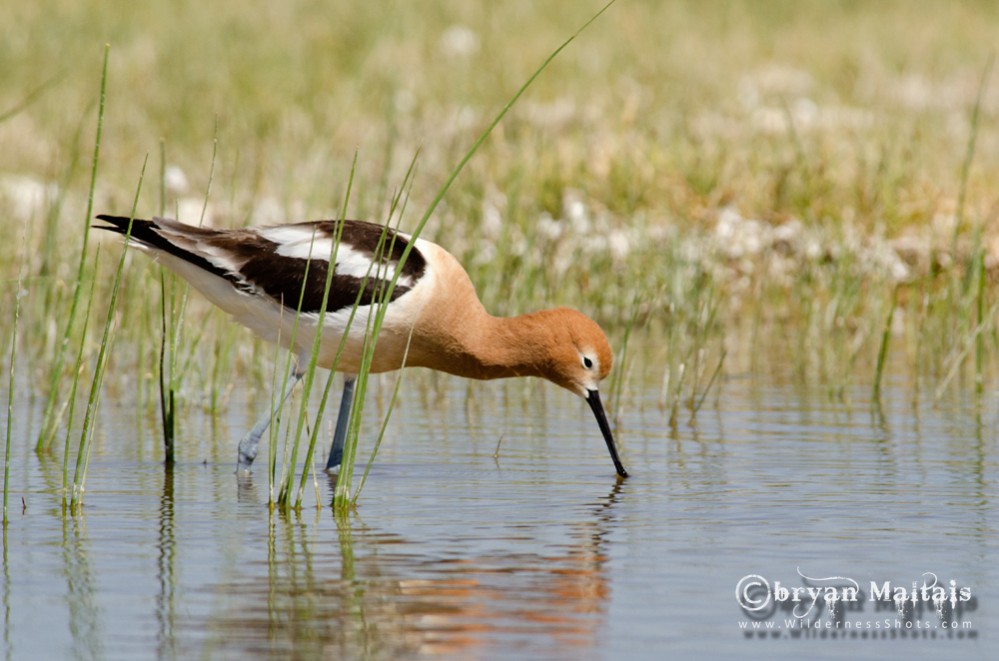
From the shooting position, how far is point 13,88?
1842 centimetres

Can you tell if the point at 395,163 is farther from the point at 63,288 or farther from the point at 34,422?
the point at 34,422

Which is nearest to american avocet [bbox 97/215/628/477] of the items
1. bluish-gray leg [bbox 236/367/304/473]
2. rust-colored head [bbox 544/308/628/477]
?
rust-colored head [bbox 544/308/628/477]

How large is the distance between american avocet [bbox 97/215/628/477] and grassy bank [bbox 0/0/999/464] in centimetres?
41

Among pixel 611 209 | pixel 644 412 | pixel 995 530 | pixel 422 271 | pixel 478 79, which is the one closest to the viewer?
pixel 995 530

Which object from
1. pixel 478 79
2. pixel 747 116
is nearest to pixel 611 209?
pixel 747 116

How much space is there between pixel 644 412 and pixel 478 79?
9.76 m

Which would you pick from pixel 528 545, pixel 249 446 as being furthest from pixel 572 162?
pixel 528 545

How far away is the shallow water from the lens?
A: 4688mm

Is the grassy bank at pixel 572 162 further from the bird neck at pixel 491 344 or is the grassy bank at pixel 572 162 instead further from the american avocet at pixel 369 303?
the bird neck at pixel 491 344

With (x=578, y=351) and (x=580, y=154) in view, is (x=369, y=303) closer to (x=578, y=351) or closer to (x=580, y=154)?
(x=578, y=351)

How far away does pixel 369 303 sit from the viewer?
754 cm

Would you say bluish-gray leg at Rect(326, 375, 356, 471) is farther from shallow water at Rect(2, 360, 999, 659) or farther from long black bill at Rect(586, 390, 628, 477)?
long black bill at Rect(586, 390, 628, 477)

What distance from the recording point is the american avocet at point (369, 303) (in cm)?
749

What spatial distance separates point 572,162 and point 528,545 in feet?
27.5
